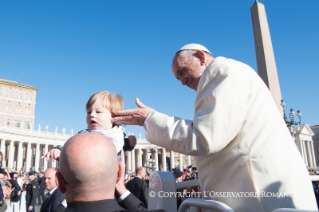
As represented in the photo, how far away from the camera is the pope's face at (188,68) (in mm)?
1932

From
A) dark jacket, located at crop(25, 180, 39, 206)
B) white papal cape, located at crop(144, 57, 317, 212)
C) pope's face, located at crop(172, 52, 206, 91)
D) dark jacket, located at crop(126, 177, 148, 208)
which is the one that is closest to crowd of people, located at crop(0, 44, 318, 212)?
white papal cape, located at crop(144, 57, 317, 212)

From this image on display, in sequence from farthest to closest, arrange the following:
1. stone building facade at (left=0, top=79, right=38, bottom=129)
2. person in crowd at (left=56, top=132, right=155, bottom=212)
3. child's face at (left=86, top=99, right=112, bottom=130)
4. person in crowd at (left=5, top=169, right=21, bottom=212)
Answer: stone building facade at (left=0, top=79, right=38, bottom=129)
person in crowd at (left=5, top=169, right=21, bottom=212)
child's face at (left=86, top=99, right=112, bottom=130)
person in crowd at (left=56, top=132, right=155, bottom=212)

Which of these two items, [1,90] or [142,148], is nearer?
[1,90]

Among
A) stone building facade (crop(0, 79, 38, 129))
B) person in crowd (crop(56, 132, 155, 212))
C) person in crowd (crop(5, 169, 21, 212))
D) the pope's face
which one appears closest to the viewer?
person in crowd (crop(56, 132, 155, 212))

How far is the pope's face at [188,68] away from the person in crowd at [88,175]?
3.07 ft

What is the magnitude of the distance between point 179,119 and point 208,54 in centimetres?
69

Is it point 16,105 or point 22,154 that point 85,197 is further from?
point 16,105

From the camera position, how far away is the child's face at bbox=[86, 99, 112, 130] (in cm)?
240

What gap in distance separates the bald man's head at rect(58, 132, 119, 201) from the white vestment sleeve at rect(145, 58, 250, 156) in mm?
425

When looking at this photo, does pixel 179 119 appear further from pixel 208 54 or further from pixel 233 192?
pixel 208 54

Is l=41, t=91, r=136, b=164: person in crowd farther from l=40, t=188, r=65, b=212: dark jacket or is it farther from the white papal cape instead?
l=40, t=188, r=65, b=212: dark jacket

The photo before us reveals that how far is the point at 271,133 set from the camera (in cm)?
155

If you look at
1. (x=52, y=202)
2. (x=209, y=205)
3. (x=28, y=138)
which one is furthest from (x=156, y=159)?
(x=209, y=205)

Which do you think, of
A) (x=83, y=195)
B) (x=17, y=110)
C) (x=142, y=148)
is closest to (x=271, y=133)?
(x=83, y=195)
